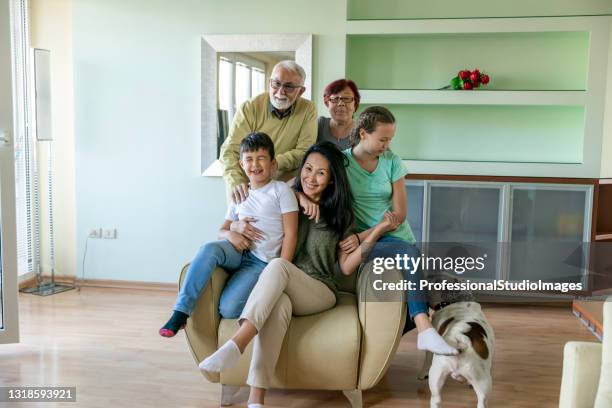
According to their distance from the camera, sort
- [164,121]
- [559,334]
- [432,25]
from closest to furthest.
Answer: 1. [559,334]
2. [432,25]
3. [164,121]

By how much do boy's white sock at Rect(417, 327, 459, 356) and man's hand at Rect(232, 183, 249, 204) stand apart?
1012 mm

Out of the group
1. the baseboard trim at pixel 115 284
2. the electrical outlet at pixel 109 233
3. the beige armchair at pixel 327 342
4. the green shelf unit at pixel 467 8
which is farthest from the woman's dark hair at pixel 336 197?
the electrical outlet at pixel 109 233

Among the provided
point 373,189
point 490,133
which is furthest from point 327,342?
point 490,133

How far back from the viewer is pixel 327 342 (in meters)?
2.62

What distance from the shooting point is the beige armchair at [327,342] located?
2.63 metres

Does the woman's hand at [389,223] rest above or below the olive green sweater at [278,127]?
below

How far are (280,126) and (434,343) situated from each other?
137 cm

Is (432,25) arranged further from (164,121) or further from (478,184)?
(164,121)

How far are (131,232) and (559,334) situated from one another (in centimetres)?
309

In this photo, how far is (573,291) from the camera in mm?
4418

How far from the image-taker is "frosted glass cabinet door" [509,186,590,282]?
4.30m

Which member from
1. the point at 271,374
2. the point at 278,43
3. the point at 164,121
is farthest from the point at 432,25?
the point at 271,374

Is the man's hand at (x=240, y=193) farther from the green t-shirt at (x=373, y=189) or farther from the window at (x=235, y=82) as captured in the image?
the window at (x=235, y=82)

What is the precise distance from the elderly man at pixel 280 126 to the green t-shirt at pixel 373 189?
0.39 metres
